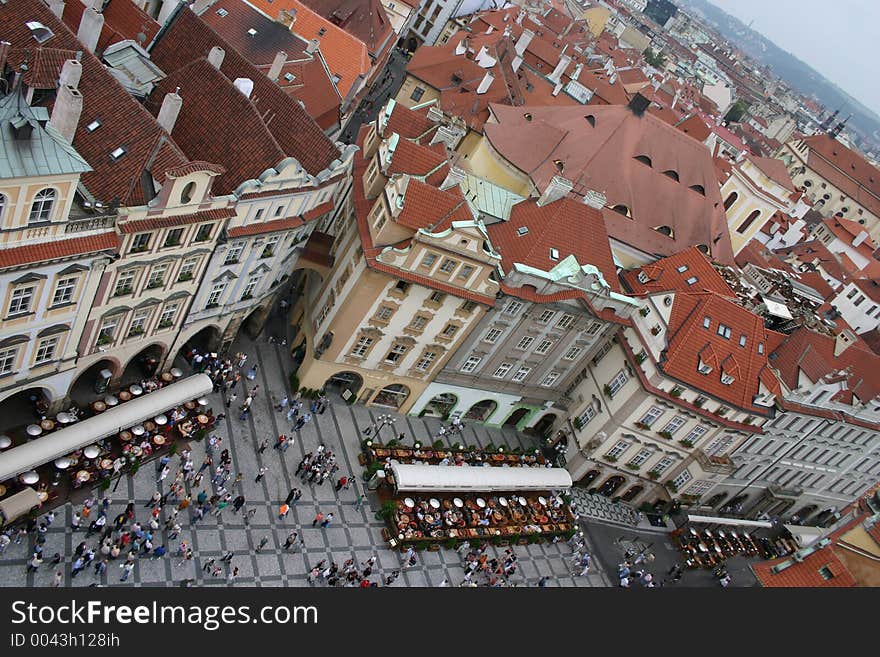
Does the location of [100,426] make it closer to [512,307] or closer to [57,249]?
[57,249]

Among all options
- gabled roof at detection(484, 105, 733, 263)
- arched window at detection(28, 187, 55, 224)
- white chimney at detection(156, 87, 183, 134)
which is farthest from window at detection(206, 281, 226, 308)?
gabled roof at detection(484, 105, 733, 263)

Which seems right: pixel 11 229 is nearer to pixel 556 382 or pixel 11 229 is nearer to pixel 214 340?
pixel 214 340

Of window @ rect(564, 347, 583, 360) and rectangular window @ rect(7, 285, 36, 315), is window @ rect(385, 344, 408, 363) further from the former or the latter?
rectangular window @ rect(7, 285, 36, 315)

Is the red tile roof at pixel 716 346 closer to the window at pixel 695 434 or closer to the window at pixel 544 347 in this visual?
the window at pixel 695 434

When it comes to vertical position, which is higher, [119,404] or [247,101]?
[247,101]

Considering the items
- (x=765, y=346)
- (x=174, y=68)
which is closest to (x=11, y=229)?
(x=174, y=68)

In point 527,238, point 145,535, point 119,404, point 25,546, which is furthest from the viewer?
point 527,238

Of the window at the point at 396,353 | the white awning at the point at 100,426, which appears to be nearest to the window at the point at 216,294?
the white awning at the point at 100,426
